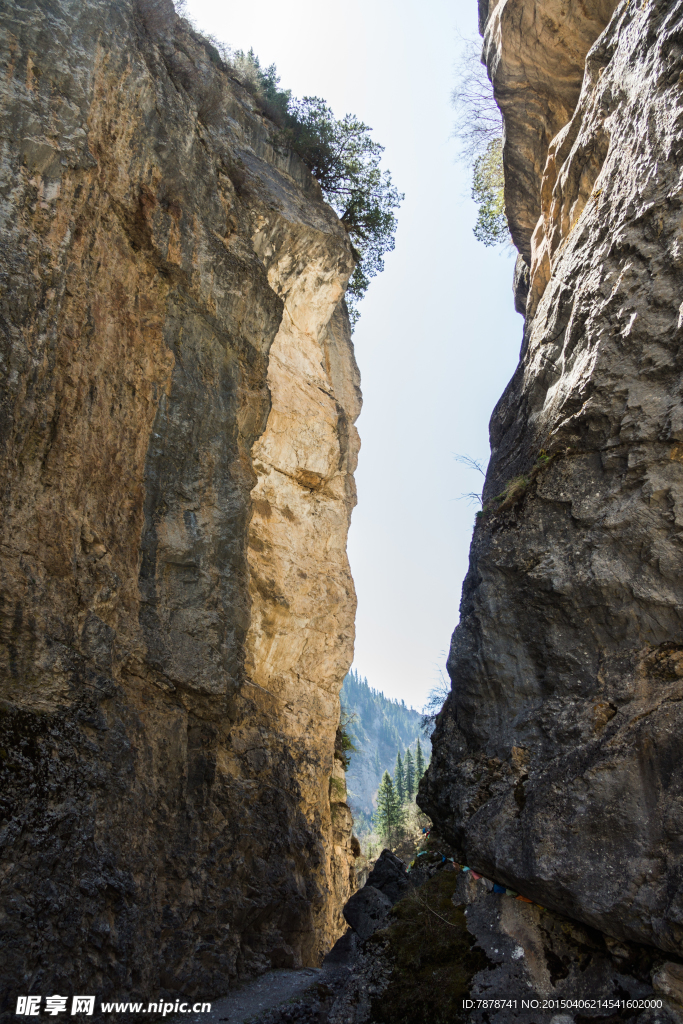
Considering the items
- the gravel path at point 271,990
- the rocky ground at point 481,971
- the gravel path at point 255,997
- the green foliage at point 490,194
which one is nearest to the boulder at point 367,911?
the gravel path at point 271,990

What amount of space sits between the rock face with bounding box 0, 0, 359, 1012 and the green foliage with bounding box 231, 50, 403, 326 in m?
4.76

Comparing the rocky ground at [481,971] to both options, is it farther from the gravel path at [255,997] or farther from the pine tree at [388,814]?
the pine tree at [388,814]

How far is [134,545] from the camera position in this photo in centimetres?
988

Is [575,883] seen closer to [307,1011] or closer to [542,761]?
[542,761]

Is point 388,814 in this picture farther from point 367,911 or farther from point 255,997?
point 255,997

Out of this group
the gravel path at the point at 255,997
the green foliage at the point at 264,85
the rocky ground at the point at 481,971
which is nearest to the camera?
the rocky ground at the point at 481,971

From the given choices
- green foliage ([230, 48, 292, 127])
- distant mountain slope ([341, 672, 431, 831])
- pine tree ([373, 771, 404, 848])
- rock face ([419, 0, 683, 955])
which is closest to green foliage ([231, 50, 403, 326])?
green foliage ([230, 48, 292, 127])

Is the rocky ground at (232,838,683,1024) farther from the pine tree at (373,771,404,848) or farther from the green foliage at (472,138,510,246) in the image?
the pine tree at (373,771,404,848)

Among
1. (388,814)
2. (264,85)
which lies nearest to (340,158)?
(264,85)

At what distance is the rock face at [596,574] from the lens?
25.3 feet

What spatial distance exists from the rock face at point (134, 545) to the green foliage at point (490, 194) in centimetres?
866

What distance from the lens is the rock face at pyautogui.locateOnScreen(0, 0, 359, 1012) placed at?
7.72 meters

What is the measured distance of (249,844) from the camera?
11.9m

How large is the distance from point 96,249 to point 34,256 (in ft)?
4.63
